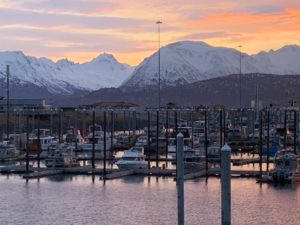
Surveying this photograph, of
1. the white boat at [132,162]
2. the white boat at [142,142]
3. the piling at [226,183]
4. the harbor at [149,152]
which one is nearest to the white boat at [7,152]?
the harbor at [149,152]

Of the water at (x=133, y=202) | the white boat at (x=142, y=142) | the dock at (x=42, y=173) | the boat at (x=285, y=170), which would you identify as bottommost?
the water at (x=133, y=202)

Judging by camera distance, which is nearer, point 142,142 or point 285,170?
point 285,170

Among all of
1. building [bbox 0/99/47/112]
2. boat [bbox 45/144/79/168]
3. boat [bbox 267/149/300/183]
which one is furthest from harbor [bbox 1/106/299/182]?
building [bbox 0/99/47/112]

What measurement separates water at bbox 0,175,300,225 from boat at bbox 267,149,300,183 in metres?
0.87

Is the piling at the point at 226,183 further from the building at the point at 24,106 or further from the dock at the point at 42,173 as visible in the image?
the building at the point at 24,106

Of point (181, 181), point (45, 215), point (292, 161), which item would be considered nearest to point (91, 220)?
point (45, 215)

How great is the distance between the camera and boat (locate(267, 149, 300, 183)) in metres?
45.0

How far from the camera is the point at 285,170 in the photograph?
45469 millimetres

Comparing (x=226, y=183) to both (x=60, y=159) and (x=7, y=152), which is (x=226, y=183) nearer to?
(x=60, y=159)

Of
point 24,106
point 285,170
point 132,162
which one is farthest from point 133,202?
point 24,106

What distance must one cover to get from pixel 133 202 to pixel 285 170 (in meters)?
9.86

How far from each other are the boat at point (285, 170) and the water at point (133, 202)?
2.86ft

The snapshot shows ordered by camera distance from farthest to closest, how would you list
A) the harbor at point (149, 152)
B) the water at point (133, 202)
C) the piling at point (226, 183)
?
the harbor at point (149, 152)
the water at point (133, 202)
the piling at point (226, 183)

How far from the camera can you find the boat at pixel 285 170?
4503 cm
